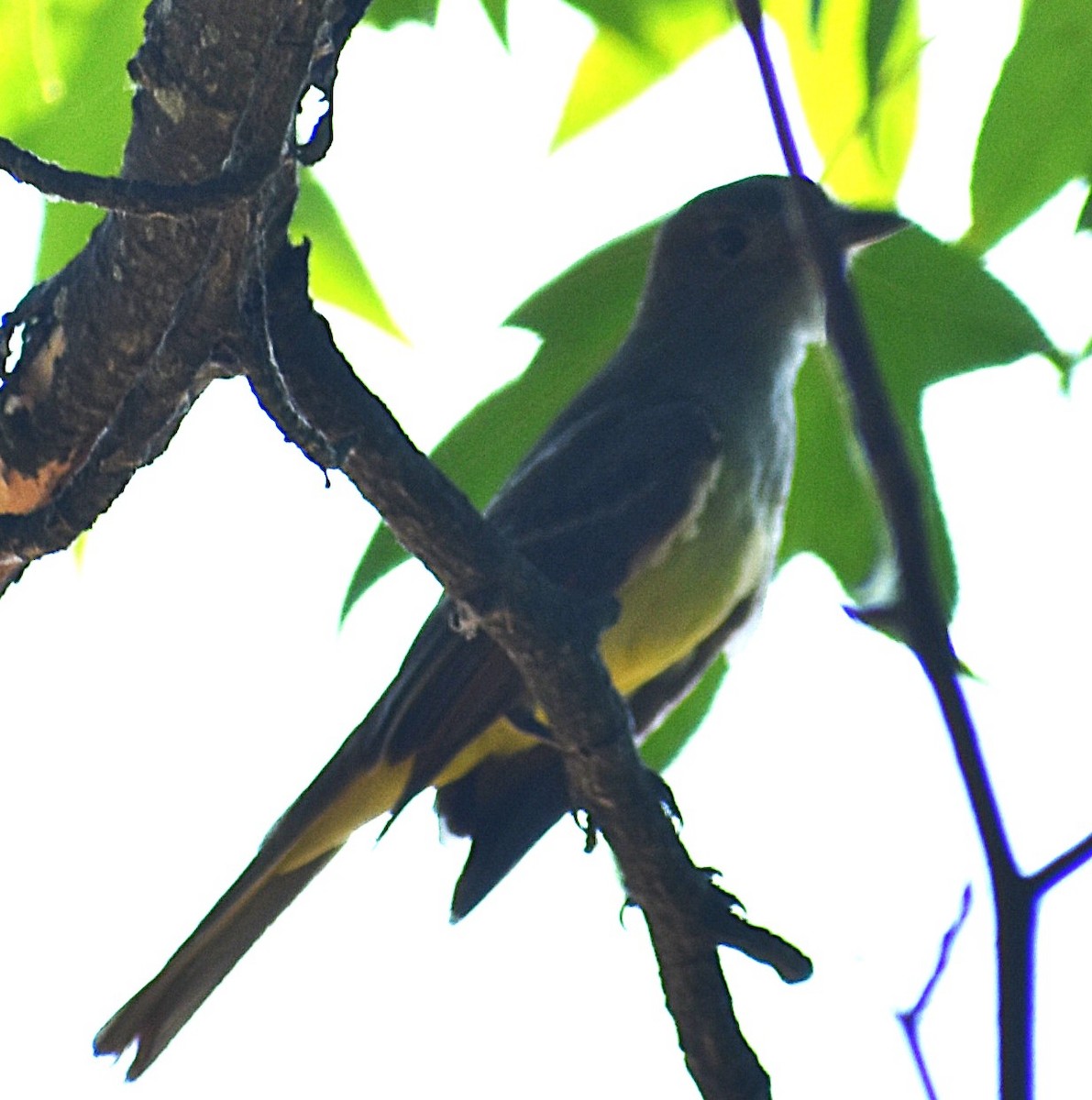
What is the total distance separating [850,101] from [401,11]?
77 centimetres

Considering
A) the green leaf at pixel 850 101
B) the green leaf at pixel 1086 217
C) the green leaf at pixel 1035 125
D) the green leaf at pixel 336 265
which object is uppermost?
the green leaf at pixel 850 101

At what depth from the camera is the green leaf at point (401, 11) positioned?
2.52 m

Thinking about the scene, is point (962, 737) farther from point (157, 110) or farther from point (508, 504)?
point (508, 504)

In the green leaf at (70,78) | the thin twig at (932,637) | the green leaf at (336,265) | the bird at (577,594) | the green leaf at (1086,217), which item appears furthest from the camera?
the bird at (577,594)

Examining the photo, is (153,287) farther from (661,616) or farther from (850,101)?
(661,616)

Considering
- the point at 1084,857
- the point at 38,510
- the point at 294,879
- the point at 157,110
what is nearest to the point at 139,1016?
the point at 294,879

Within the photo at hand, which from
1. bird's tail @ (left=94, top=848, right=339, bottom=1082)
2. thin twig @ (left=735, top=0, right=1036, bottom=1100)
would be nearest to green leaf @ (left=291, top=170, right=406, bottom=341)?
bird's tail @ (left=94, top=848, right=339, bottom=1082)

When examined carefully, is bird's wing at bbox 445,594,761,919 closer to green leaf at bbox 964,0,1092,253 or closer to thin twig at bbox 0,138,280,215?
green leaf at bbox 964,0,1092,253

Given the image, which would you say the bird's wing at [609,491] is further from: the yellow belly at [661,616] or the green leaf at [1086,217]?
the green leaf at [1086,217]

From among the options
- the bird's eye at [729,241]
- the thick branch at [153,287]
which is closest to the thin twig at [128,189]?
the thick branch at [153,287]

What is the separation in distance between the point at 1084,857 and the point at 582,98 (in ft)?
6.48

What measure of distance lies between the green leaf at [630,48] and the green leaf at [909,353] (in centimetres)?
50

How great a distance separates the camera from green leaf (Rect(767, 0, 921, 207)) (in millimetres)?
2678

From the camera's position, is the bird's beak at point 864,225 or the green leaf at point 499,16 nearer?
the green leaf at point 499,16
